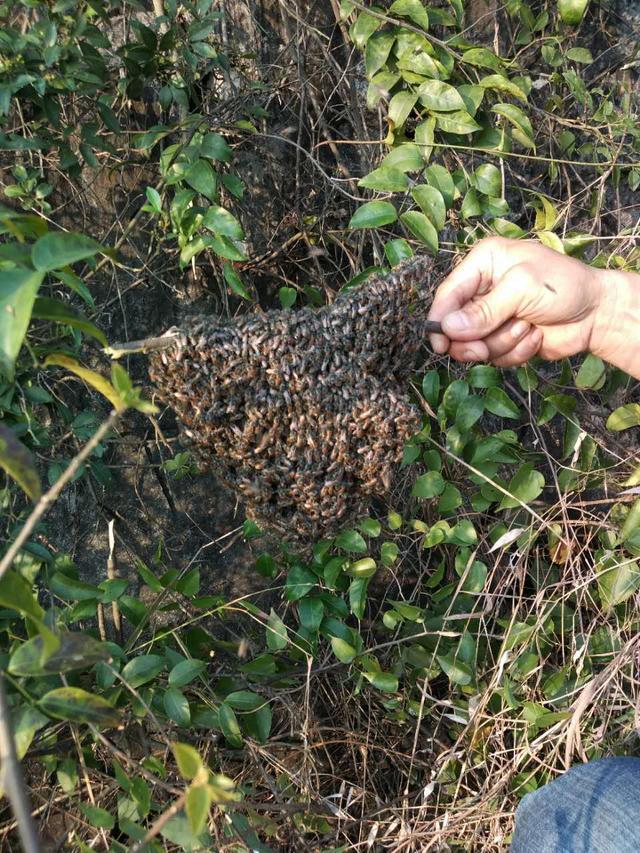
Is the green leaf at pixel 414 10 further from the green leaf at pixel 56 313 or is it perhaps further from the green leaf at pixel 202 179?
the green leaf at pixel 56 313

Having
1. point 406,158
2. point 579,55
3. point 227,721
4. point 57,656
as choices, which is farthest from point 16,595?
point 579,55

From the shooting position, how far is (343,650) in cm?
130

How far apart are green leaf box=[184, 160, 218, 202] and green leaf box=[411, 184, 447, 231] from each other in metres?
0.35

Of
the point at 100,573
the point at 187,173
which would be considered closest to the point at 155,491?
the point at 100,573

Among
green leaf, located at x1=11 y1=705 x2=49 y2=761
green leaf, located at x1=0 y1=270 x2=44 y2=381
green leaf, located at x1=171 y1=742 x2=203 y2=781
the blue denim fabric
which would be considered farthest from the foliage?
green leaf, located at x1=0 y1=270 x2=44 y2=381

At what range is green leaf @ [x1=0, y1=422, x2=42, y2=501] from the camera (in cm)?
58

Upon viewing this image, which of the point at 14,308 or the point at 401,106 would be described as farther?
the point at 401,106

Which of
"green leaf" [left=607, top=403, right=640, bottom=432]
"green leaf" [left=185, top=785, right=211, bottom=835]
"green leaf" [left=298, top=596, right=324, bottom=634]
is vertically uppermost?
"green leaf" [left=185, top=785, right=211, bottom=835]

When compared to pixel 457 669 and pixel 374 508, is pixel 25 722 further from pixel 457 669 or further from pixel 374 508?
pixel 374 508

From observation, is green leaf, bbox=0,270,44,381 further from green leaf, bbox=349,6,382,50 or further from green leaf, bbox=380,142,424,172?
green leaf, bbox=349,6,382,50

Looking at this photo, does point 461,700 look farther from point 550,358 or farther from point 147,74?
point 147,74

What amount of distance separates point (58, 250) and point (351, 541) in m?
0.79

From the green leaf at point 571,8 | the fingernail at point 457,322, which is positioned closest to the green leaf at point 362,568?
the fingernail at point 457,322

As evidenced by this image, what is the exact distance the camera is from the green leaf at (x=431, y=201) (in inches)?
49.6
